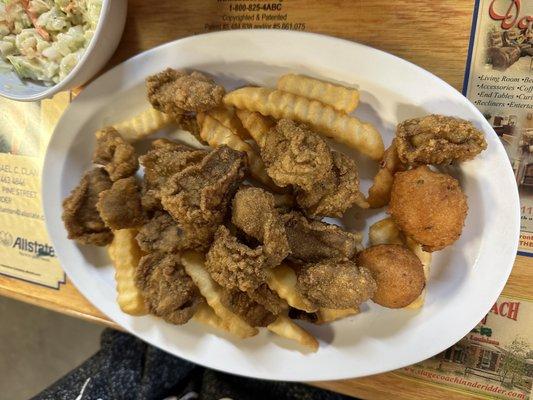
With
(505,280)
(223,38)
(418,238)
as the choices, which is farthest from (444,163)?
(223,38)

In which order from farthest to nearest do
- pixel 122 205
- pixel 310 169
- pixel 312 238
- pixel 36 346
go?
pixel 36 346 < pixel 122 205 < pixel 312 238 < pixel 310 169

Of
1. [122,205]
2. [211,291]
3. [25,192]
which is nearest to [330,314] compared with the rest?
[211,291]

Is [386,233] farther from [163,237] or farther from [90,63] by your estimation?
[90,63]

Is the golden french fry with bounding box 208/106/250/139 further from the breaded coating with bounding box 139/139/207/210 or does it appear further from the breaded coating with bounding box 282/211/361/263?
the breaded coating with bounding box 282/211/361/263

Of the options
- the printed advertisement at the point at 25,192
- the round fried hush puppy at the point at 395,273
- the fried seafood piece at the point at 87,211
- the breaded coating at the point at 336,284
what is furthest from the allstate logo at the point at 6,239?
the round fried hush puppy at the point at 395,273

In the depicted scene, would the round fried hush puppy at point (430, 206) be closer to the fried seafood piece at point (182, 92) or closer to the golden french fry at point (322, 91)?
the golden french fry at point (322, 91)

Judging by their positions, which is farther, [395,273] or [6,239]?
[6,239]

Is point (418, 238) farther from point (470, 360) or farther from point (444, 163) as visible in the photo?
point (470, 360)
